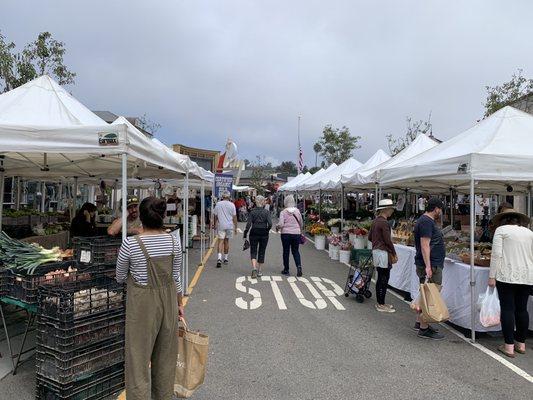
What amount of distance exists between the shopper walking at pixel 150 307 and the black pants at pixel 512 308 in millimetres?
3907

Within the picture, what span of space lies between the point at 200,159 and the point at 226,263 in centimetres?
1005

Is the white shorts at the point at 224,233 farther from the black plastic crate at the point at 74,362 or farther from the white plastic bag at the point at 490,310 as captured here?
the black plastic crate at the point at 74,362

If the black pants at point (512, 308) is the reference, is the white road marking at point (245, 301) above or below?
below

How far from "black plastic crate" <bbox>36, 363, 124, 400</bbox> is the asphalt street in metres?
0.76

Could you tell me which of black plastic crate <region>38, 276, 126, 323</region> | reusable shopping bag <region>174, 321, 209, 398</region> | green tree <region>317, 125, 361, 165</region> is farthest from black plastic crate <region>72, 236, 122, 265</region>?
green tree <region>317, 125, 361, 165</region>

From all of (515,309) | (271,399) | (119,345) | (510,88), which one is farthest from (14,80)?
(510,88)

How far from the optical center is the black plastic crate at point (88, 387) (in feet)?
11.4

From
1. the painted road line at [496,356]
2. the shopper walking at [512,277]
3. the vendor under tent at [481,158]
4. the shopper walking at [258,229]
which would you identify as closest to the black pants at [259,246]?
the shopper walking at [258,229]

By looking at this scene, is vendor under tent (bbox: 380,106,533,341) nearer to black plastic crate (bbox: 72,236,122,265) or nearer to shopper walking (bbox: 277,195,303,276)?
shopper walking (bbox: 277,195,303,276)

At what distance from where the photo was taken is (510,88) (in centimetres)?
2006

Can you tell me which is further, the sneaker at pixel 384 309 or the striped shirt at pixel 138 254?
the sneaker at pixel 384 309

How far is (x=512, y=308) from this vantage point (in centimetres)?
510

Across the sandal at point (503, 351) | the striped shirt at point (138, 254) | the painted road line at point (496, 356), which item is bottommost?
the painted road line at point (496, 356)

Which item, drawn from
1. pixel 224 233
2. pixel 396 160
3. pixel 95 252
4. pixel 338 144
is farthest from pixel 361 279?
pixel 338 144
